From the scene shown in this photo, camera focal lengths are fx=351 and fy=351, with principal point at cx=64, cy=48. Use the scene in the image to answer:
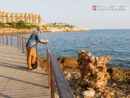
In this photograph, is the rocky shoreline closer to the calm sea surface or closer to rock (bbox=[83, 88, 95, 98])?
rock (bbox=[83, 88, 95, 98])

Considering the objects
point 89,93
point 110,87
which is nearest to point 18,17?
point 110,87

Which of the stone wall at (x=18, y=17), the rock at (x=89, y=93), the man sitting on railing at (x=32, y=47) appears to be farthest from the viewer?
the stone wall at (x=18, y=17)

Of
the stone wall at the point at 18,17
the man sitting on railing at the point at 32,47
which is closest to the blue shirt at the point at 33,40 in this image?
the man sitting on railing at the point at 32,47

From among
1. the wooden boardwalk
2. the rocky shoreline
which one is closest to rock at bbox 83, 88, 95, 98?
the rocky shoreline

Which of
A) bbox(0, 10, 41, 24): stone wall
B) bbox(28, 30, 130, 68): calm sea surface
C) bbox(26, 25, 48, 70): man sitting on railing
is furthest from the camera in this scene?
bbox(0, 10, 41, 24): stone wall

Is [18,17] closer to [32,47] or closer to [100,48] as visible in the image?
[100,48]

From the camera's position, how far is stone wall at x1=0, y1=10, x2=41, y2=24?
493 ft

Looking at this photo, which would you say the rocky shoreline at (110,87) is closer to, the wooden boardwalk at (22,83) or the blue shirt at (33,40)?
the wooden boardwalk at (22,83)

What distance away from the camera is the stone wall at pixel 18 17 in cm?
15012

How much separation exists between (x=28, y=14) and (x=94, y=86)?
151 metres

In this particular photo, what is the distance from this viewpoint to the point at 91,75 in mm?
15586

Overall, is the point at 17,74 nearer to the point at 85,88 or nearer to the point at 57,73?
the point at 85,88

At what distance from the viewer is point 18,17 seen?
517ft

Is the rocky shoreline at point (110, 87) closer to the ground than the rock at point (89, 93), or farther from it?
closer to the ground
